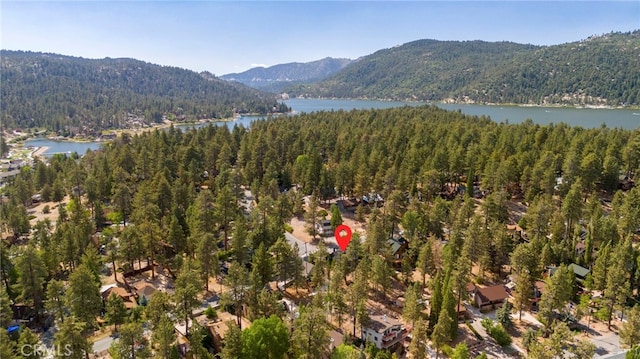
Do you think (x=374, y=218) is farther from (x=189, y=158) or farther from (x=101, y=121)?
(x=101, y=121)

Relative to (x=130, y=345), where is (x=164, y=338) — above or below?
above

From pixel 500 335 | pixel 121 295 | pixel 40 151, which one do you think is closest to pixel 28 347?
pixel 121 295

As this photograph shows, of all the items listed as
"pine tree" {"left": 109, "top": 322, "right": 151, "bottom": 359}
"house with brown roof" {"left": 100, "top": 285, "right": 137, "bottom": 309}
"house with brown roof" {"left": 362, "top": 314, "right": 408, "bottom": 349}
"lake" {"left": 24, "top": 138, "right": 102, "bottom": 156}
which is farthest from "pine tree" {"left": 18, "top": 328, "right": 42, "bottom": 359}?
"lake" {"left": 24, "top": 138, "right": 102, "bottom": 156}

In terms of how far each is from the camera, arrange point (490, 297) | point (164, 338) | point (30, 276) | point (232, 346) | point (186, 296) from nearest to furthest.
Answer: point (164, 338) < point (232, 346) < point (186, 296) < point (30, 276) < point (490, 297)

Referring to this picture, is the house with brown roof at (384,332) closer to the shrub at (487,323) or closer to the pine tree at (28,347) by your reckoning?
the shrub at (487,323)

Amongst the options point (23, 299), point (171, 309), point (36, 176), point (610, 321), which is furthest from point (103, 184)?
point (610, 321)

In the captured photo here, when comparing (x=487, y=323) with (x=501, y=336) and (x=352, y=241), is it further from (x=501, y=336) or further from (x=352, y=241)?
(x=352, y=241)

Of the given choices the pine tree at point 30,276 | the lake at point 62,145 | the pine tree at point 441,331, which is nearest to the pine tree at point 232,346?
the pine tree at point 441,331
